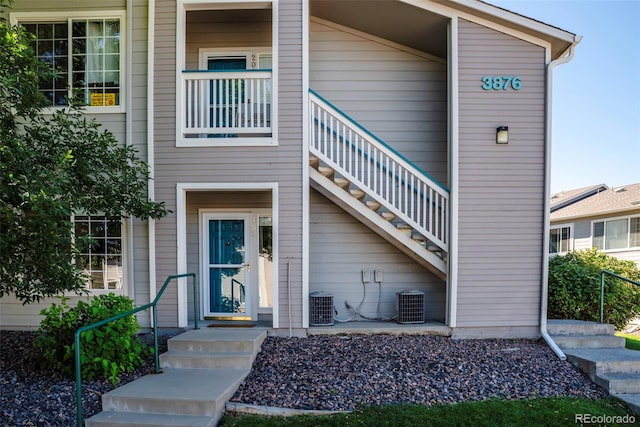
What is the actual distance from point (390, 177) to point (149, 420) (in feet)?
15.4

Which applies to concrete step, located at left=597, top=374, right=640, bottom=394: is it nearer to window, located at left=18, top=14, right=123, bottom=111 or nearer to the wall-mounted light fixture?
the wall-mounted light fixture

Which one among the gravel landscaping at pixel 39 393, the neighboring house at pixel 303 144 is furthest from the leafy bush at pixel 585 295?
the gravel landscaping at pixel 39 393

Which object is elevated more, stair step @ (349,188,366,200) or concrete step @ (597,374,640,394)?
stair step @ (349,188,366,200)

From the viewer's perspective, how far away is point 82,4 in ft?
19.5

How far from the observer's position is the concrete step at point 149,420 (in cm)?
345

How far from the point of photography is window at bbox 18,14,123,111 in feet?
19.6

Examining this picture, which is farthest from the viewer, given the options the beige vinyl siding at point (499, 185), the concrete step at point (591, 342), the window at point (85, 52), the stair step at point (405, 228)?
the window at point (85, 52)

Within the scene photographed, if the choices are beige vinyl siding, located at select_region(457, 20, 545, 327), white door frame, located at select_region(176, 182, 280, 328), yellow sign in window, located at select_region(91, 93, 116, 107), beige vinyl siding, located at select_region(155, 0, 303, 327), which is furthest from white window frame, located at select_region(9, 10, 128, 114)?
beige vinyl siding, located at select_region(457, 20, 545, 327)

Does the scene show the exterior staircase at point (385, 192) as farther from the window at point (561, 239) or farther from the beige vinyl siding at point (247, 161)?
→ the window at point (561, 239)

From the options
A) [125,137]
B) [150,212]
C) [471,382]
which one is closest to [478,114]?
[471,382]

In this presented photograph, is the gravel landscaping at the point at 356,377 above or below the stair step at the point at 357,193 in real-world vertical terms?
below

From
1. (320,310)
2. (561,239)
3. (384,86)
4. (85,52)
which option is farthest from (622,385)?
(561,239)

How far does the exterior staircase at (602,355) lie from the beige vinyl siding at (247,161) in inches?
158

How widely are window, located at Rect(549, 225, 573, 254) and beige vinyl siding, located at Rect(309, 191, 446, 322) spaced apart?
11782mm
